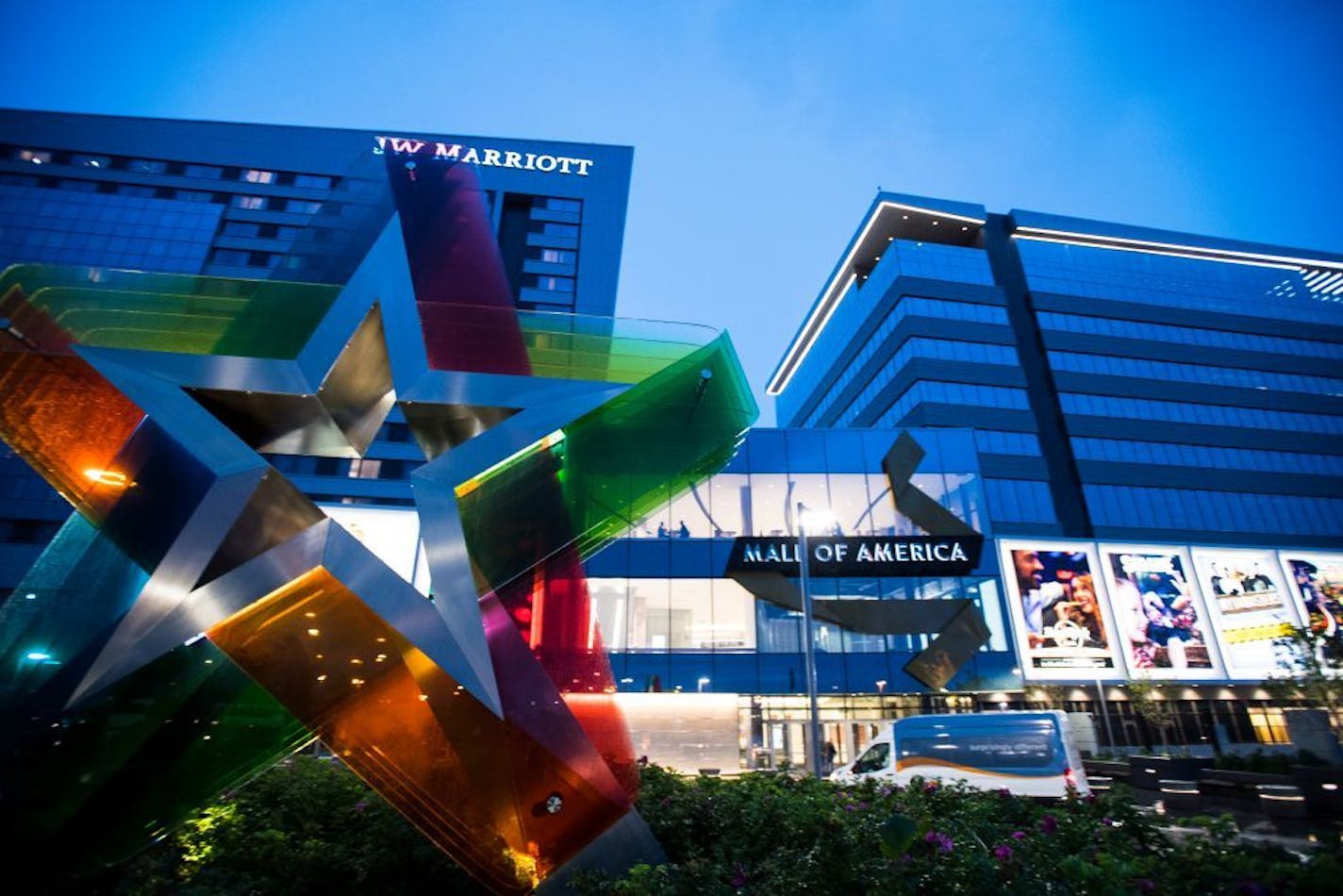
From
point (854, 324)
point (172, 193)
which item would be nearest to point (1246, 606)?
point (854, 324)

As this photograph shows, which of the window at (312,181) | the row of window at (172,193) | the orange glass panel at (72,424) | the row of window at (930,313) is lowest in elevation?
the orange glass panel at (72,424)

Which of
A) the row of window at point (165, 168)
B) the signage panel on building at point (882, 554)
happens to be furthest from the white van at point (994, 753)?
the row of window at point (165, 168)

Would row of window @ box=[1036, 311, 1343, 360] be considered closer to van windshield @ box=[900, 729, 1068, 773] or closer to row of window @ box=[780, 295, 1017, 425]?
row of window @ box=[780, 295, 1017, 425]

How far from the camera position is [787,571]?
89.6 feet

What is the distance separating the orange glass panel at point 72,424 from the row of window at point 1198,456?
56024mm

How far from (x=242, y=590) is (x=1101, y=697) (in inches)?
1490

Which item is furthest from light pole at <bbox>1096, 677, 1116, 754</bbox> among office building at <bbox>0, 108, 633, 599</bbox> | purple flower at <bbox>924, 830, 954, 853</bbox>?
office building at <bbox>0, 108, 633, 599</bbox>

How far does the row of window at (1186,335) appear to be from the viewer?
52.6 metres

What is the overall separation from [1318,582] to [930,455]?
24.1m

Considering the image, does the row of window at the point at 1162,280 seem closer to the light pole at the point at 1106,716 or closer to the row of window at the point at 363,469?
the light pole at the point at 1106,716

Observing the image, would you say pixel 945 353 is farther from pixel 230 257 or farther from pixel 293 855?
pixel 230 257

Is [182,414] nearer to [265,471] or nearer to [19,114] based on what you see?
[265,471]

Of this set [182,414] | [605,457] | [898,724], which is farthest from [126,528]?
[898,724]

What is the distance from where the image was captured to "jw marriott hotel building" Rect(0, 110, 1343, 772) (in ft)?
89.8
